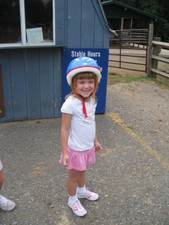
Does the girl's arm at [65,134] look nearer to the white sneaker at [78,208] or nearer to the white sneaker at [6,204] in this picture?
the white sneaker at [78,208]

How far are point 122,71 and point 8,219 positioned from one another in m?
7.92

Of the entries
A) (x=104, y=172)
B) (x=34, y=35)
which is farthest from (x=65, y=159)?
(x=34, y=35)

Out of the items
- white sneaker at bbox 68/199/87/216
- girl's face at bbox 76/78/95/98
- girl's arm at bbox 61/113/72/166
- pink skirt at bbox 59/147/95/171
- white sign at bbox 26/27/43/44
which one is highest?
white sign at bbox 26/27/43/44

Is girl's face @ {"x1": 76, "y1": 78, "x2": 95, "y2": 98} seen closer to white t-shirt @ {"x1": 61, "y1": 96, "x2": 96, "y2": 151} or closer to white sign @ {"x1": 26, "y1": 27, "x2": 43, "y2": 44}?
white t-shirt @ {"x1": 61, "y1": 96, "x2": 96, "y2": 151}

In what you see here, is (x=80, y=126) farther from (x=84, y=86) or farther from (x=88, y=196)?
(x=88, y=196)

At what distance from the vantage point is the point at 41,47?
428 centimetres

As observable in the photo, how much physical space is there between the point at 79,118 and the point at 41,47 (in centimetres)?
234

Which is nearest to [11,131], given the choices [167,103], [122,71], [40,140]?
[40,140]

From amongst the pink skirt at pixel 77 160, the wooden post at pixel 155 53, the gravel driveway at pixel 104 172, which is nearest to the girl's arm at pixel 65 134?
the pink skirt at pixel 77 160

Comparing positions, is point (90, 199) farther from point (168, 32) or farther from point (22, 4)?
point (168, 32)

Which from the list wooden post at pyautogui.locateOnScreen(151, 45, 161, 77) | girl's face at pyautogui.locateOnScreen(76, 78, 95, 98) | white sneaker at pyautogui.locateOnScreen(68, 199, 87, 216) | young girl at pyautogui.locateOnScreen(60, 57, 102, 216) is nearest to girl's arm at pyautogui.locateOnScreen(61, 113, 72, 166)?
young girl at pyautogui.locateOnScreen(60, 57, 102, 216)

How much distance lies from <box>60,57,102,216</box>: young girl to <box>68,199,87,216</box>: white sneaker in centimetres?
2

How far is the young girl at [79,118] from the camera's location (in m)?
2.23

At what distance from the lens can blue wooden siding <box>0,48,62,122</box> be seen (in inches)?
170
